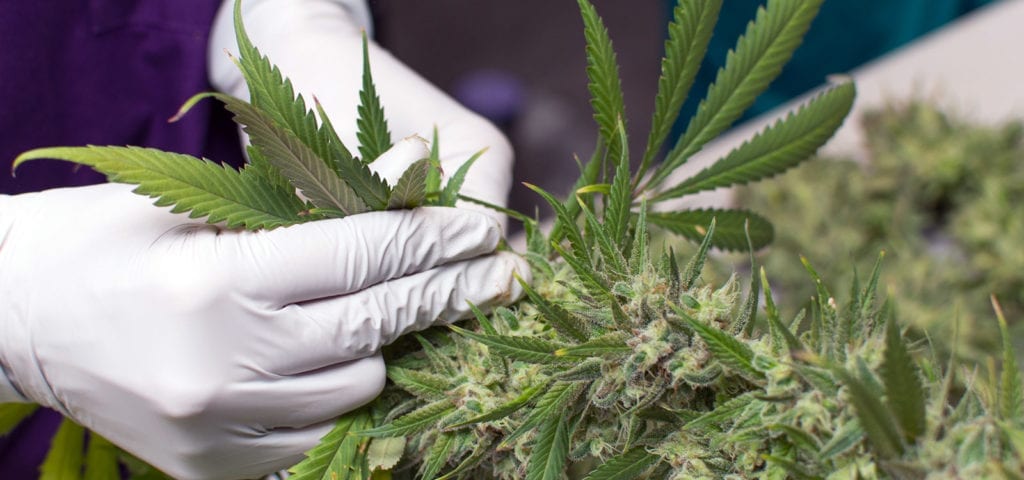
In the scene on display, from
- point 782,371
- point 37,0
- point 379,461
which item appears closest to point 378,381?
point 379,461

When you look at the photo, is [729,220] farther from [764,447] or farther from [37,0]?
[37,0]

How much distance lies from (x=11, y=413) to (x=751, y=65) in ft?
3.25

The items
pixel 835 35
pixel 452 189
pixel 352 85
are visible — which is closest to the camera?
pixel 452 189

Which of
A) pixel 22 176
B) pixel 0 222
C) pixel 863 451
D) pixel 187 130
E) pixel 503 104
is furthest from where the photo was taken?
pixel 503 104

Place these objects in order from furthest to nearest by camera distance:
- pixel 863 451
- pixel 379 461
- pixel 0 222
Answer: pixel 0 222 → pixel 379 461 → pixel 863 451

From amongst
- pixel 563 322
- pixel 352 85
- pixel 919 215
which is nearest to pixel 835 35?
pixel 919 215

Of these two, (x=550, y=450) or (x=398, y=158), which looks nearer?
(x=550, y=450)

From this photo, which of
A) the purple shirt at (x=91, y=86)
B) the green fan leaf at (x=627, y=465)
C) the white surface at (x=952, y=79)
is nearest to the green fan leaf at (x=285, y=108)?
the green fan leaf at (x=627, y=465)

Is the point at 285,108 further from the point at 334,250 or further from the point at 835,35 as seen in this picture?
the point at 835,35

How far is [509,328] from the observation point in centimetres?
70

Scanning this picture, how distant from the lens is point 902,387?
1.43 ft

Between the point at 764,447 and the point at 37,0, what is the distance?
3.82 feet

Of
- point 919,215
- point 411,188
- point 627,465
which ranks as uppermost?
point 411,188

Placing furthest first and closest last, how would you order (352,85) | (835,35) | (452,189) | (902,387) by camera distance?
(835,35) → (352,85) → (452,189) → (902,387)
